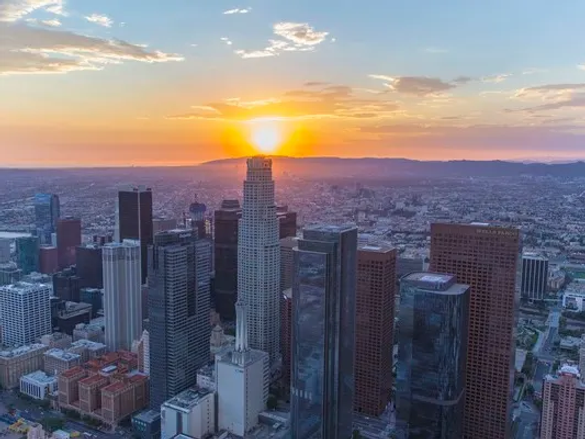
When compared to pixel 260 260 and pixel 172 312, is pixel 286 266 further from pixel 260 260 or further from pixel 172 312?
pixel 172 312

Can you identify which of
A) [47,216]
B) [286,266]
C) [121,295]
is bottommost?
[121,295]

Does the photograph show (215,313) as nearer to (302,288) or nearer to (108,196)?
(302,288)

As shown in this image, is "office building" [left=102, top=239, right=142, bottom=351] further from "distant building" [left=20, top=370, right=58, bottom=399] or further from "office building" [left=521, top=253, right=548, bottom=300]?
"office building" [left=521, top=253, right=548, bottom=300]

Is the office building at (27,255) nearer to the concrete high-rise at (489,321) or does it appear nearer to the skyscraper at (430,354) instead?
the concrete high-rise at (489,321)

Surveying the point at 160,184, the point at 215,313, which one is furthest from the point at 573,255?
the point at 160,184

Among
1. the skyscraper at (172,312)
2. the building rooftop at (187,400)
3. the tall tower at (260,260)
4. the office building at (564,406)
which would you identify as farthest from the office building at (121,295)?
the office building at (564,406)

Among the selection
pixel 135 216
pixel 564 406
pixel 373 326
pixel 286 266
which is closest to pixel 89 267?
pixel 135 216
